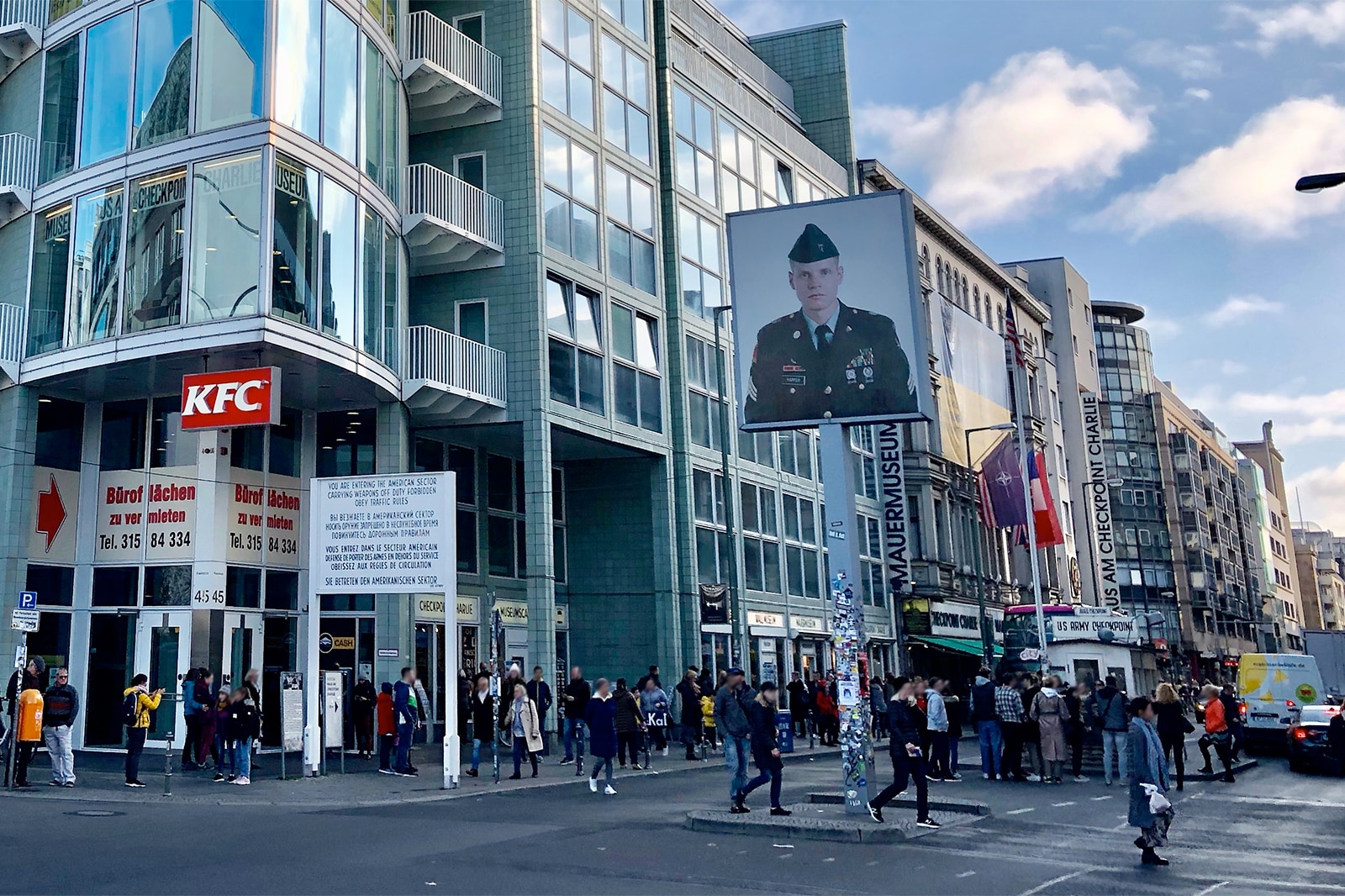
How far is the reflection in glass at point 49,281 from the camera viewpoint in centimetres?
2569

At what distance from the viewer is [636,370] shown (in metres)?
34.9

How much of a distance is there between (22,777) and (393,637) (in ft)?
29.0

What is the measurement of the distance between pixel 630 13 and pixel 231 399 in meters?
18.8

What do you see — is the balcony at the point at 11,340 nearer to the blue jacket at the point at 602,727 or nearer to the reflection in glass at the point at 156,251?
the reflection in glass at the point at 156,251

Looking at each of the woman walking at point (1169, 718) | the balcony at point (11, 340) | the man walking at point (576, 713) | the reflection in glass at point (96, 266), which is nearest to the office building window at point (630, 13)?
the reflection in glass at point (96, 266)

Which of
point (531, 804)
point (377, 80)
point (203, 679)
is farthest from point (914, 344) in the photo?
point (377, 80)

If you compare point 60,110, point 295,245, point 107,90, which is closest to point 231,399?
point 295,245

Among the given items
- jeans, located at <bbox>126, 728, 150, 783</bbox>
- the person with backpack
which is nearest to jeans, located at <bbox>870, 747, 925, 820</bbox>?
the person with backpack

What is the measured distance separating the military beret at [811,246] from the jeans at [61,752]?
12816 mm

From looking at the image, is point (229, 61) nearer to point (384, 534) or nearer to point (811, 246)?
point (384, 534)

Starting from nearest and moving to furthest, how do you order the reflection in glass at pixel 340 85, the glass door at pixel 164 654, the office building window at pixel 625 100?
the reflection in glass at pixel 340 85, the glass door at pixel 164 654, the office building window at pixel 625 100

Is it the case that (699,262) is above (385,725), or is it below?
above

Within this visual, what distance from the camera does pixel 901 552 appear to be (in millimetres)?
50688

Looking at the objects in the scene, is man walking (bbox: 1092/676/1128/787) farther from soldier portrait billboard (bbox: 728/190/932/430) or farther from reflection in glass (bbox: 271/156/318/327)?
reflection in glass (bbox: 271/156/318/327)
